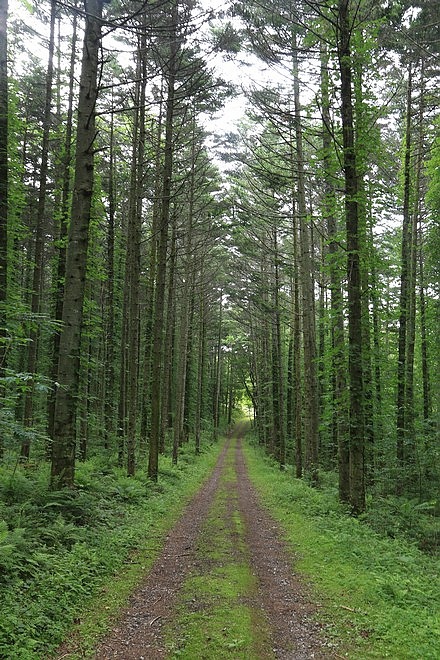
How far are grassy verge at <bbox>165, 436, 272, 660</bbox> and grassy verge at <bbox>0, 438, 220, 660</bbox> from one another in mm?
781

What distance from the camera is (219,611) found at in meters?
4.88

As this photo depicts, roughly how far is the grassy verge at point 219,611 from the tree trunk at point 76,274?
2.92 meters

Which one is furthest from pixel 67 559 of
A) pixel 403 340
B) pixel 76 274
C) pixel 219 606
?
pixel 403 340

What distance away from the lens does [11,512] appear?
6453 mm

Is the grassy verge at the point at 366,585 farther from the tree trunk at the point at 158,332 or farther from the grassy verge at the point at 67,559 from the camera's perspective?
the tree trunk at the point at 158,332

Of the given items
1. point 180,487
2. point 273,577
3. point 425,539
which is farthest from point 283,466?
point 273,577

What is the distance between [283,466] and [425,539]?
991cm

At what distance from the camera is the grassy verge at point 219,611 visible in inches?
163

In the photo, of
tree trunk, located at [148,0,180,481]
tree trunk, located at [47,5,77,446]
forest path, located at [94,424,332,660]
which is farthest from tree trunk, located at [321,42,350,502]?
tree trunk, located at [47,5,77,446]

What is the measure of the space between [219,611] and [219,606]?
0.14 metres

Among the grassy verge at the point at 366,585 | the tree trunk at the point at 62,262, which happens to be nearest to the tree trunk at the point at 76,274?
the grassy verge at the point at 366,585

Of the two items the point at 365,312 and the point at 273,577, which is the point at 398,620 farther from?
the point at 365,312

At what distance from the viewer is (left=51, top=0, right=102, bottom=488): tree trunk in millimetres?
7590

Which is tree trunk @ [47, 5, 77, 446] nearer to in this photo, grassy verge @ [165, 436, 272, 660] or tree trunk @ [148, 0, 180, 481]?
tree trunk @ [148, 0, 180, 481]
